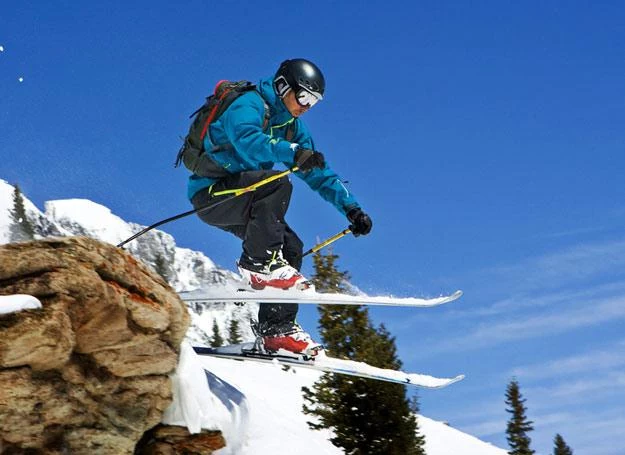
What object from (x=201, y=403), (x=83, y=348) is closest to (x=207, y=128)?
→ (x=83, y=348)

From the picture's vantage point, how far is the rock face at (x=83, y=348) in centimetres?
655

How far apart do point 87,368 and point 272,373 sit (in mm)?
31030

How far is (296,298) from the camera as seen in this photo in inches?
343

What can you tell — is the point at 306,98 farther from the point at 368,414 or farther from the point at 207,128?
the point at 368,414

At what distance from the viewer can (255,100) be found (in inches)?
323

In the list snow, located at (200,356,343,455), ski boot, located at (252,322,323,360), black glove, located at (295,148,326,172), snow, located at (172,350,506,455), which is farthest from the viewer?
snow, located at (172,350,506,455)

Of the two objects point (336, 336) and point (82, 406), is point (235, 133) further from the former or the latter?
point (336, 336)

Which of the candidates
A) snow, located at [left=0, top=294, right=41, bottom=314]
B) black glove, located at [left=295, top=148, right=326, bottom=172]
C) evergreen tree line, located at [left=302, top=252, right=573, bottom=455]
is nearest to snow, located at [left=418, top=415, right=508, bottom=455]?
evergreen tree line, located at [left=302, top=252, right=573, bottom=455]

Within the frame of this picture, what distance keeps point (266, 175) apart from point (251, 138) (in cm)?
67

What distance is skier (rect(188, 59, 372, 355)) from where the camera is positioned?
26.0 feet

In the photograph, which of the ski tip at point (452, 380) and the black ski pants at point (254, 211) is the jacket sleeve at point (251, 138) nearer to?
the black ski pants at point (254, 211)

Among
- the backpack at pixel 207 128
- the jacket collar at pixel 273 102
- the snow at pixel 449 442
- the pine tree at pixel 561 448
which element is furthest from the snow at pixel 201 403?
the pine tree at pixel 561 448

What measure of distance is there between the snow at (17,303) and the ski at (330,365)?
11.1ft

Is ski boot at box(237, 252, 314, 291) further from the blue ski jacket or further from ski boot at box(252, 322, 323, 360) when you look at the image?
the blue ski jacket
